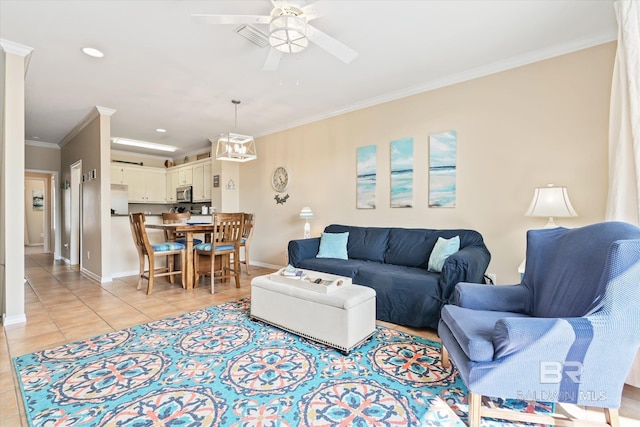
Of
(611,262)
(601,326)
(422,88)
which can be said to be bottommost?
(601,326)

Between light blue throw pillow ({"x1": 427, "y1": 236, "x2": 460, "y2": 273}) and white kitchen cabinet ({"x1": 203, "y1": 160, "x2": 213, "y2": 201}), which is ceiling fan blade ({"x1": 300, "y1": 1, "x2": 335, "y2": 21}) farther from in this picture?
white kitchen cabinet ({"x1": 203, "y1": 160, "x2": 213, "y2": 201})

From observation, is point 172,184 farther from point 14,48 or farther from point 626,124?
point 626,124

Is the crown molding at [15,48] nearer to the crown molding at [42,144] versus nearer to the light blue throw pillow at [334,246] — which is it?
the light blue throw pillow at [334,246]

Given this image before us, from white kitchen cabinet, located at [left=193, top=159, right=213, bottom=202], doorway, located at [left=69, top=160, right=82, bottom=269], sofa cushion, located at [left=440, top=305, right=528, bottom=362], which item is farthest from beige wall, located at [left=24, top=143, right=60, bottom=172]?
sofa cushion, located at [left=440, top=305, right=528, bottom=362]

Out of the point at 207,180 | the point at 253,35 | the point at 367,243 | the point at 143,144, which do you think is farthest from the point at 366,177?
the point at 143,144

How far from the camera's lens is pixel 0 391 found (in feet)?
5.87

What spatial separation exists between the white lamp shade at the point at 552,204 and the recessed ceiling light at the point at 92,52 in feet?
14.0

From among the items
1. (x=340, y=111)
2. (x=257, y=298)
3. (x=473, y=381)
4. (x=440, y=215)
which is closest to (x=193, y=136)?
(x=340, y=111)

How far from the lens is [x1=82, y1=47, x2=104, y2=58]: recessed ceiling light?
2822 mm

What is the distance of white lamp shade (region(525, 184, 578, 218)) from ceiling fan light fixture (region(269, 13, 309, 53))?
231cm

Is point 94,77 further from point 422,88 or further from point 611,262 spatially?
point 611,262

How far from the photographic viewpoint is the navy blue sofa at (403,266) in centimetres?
257

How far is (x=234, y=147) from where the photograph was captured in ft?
14.3

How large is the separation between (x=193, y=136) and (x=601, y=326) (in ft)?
21.2
